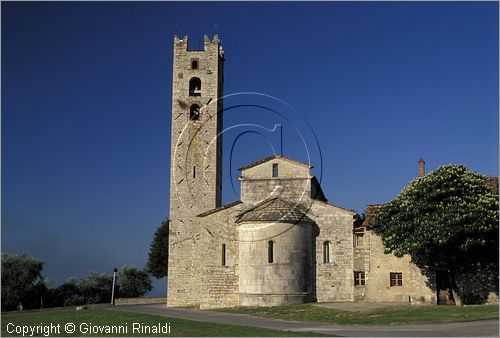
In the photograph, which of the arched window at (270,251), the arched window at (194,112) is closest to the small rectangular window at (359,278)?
the arched window at (270,251)

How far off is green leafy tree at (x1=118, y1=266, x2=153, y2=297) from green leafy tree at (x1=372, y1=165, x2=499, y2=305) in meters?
37.4

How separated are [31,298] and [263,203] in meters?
27.7

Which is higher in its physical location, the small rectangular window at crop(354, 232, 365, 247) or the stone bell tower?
the stone bell tower

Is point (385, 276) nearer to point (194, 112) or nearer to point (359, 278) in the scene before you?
point (359, 278)

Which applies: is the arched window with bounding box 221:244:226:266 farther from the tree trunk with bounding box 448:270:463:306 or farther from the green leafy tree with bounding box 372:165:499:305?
the tree trunk with bounding box 448:270:463:306

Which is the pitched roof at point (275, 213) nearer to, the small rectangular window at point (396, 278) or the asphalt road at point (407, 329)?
the small rectangular window at point (396, 278)

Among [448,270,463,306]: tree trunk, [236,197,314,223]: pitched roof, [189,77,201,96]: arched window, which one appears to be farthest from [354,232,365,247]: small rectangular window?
[189,77,201,96]: arched window

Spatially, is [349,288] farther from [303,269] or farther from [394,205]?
[394,205]

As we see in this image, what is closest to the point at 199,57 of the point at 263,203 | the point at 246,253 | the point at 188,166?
the point at 188,166

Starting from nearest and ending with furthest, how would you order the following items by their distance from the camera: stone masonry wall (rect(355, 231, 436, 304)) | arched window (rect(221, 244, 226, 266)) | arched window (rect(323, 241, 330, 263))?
1. stone masonry wall (rect(355, 231, 436, 304))
2. arched window (rect(323, 241, 330, 263))
3. arched window (rect(221, 244, 226, 266))

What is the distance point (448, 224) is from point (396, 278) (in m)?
7.68

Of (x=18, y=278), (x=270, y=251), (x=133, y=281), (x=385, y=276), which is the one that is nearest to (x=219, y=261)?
(x=270, y=251)

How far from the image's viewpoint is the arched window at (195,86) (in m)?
47.4

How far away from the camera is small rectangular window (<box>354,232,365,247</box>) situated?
40678 mm
